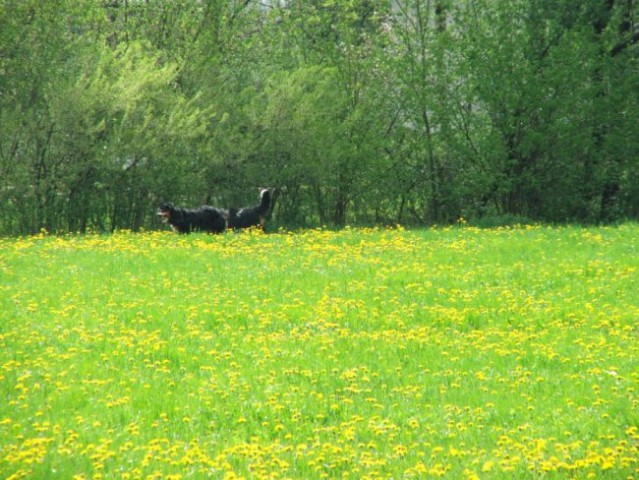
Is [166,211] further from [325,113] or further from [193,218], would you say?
[325,113]

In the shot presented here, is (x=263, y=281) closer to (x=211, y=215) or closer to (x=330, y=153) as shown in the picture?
(x=211, y=215)

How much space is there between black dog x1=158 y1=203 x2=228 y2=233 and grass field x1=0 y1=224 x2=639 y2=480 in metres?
4.51

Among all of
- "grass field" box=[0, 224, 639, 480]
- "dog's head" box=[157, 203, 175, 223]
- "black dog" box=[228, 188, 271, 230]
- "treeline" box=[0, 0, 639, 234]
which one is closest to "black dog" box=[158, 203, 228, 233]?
"dog's head" box=[157, 203, 175, 223]

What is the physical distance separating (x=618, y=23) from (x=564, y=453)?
21806mm

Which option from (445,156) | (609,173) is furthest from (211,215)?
(609,173)

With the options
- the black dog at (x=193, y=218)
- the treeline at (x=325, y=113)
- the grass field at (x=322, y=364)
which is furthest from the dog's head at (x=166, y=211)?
the grass field at (x=322, y=364)

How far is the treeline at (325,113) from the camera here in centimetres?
2422

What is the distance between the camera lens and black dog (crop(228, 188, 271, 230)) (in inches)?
942

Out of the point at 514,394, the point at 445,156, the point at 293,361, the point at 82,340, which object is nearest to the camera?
the point at 514,394

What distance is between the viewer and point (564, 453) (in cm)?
803

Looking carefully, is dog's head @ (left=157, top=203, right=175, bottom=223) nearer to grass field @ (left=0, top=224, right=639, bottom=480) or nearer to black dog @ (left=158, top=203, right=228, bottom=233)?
black dog @ (left=158, top=203, right=228, bottom=233)

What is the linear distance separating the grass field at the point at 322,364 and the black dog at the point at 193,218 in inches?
178

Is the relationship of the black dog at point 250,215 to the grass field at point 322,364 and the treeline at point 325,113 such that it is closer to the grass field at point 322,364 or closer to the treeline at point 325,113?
the treeline at point 325,113

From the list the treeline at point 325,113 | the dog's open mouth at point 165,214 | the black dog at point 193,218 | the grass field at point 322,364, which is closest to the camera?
the grass field at point 322,364
